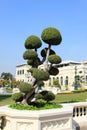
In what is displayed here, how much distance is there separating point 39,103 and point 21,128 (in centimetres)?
225

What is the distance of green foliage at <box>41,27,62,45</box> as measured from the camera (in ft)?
33.7

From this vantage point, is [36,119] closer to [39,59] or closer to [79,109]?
[39,59]

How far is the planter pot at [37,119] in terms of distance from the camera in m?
8.40

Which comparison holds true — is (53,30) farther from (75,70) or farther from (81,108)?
(75,70)

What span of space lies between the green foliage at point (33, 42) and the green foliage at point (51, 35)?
27cm

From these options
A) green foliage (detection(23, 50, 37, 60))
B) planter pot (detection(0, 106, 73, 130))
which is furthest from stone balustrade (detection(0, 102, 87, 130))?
green foliage (detection(23, 50, 37, 60))

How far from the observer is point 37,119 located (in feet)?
27.5

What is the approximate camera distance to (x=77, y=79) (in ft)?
201

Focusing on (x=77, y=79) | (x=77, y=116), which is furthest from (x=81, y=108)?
(x=77, y=79)

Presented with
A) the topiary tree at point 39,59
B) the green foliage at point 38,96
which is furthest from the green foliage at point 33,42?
the green foliage at point 38,96

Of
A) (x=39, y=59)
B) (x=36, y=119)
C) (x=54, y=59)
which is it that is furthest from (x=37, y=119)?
(x=39, y=59)

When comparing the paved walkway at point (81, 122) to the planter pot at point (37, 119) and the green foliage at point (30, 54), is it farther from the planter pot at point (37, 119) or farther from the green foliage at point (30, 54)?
the green foliage at point (30, 54)

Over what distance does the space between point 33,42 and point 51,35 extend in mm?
810

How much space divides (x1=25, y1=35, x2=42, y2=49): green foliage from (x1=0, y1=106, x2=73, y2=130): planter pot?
117 inches
